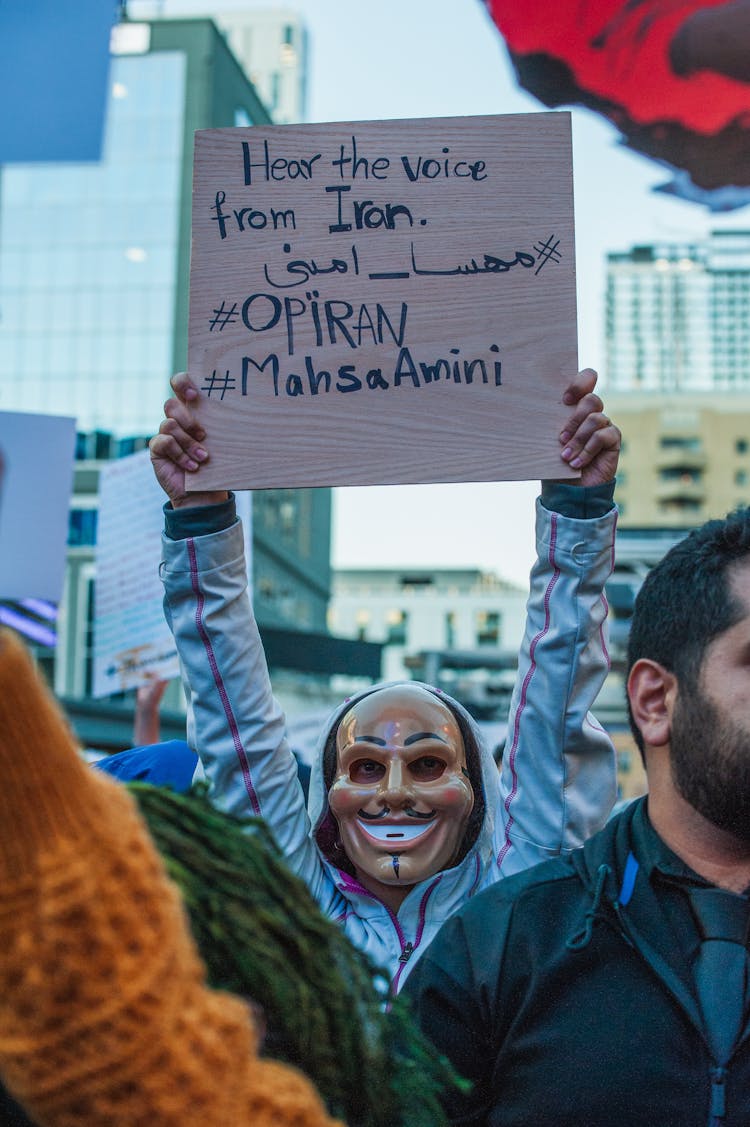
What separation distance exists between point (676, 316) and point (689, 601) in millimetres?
107566

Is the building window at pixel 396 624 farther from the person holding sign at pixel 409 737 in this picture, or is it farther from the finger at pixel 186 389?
the finger at pixel 186 389

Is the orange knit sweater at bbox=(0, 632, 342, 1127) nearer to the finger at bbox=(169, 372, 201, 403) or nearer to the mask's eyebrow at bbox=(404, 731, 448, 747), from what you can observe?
the finger at bbox=(169, 372, 201, 403)

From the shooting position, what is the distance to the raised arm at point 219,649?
2.27 metres

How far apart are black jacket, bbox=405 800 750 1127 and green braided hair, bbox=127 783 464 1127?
588 millimetres

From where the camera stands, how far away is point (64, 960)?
829 mm

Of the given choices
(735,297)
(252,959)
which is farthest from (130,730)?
(735,297)

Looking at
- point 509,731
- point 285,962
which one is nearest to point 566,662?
point 509,731

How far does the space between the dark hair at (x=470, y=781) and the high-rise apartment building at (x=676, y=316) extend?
336ft

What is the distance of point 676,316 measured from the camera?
10438cm

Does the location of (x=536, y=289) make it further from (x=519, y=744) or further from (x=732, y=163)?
(x=732, y=163)

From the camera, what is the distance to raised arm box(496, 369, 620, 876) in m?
2.19

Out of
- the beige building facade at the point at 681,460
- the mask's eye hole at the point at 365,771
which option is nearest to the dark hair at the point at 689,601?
the mask's eye hole at the point at 365,771

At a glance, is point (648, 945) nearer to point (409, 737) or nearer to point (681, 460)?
point (409, 737)

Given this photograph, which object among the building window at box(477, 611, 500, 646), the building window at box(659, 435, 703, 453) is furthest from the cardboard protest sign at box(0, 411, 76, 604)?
the building window at box(477, 611, 500, 646)
